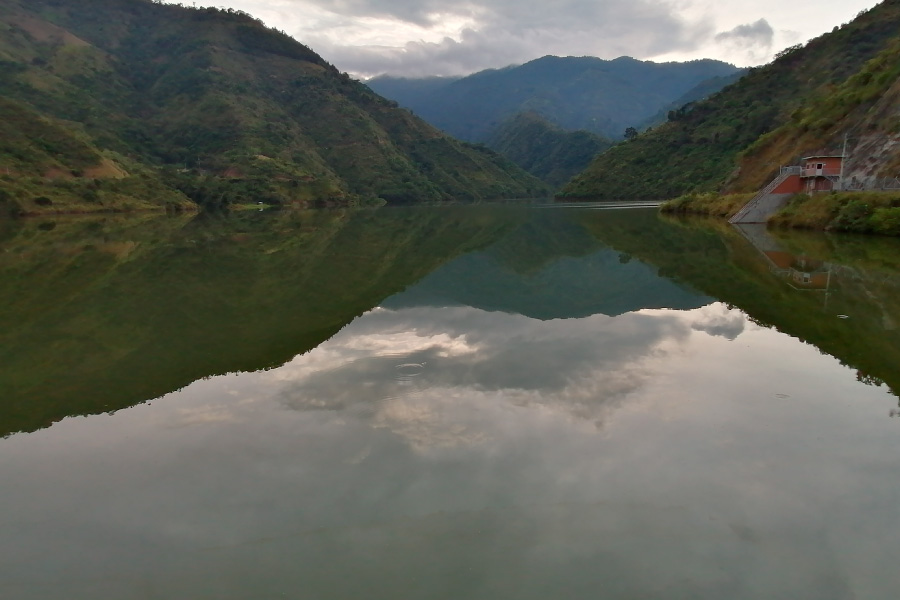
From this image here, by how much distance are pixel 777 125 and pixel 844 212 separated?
5413 centimetres

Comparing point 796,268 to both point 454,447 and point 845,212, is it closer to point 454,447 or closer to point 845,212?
point 845,212

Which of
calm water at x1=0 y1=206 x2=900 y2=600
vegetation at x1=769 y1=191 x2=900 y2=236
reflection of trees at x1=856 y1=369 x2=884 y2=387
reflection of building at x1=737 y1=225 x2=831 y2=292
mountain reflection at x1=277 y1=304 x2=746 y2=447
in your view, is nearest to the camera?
calm water at x1=0 y1=206 x2=900 y2=600

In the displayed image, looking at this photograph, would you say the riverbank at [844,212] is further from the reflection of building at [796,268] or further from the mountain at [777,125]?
the reflection of building at [796,268]

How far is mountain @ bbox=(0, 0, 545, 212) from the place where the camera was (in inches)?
2849

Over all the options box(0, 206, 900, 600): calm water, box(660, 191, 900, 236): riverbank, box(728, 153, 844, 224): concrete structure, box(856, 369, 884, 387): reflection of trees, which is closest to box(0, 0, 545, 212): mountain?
box(0, 206, 900, 600): calm water

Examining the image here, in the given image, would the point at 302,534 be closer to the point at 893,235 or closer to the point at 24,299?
the point at 24,299

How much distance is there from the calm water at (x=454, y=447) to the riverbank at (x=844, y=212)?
55.7ft

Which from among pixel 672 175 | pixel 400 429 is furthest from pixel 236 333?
pixel 672 175

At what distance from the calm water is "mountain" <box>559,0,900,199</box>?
3255cm

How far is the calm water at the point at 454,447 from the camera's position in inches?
175

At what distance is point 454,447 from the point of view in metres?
6.57

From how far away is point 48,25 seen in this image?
421 ft

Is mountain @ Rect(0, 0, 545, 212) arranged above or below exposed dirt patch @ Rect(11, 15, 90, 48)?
below

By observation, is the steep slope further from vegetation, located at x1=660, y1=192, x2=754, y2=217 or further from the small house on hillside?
vegetation, located at x1=660, y1=192, x2=754, y2=217
